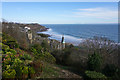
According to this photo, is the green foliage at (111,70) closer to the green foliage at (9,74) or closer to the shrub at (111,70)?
the shrub at (111,70)

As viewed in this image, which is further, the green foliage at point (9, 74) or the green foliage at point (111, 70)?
the green foliage at point (111, 70)

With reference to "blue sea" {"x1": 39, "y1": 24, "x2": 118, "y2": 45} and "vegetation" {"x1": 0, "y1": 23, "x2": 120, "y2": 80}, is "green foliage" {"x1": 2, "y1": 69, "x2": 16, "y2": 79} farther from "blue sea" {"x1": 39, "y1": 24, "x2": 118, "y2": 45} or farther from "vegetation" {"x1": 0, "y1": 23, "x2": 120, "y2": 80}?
"blue sea" {"x1": 39, "y1": 24, "x2": 118, "y2": 45}

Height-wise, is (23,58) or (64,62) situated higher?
(23,58)

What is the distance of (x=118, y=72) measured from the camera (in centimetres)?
359

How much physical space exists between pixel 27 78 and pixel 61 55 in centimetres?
358

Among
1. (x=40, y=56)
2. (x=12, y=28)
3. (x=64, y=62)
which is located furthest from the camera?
(x=12, y=28)

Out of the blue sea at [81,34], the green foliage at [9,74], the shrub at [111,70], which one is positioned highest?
the blue sea at [81,34]

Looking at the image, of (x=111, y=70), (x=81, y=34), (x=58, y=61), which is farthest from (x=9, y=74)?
(x=81, y=34)

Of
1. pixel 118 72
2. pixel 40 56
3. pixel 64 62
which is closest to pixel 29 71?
pixel 40 56

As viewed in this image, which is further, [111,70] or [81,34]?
[81,34]

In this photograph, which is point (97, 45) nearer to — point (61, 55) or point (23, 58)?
point (61, 55)

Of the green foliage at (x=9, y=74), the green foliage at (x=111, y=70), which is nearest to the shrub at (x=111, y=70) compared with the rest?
the green foliage at (x=111, y=70)

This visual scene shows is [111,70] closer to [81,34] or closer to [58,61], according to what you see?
[58,61]

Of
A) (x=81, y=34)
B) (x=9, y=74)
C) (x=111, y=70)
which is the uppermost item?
(x=81, y=34)
